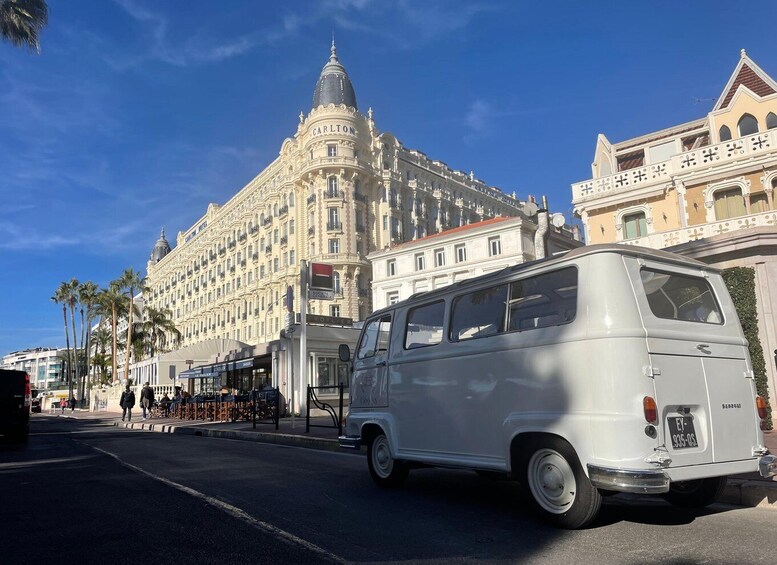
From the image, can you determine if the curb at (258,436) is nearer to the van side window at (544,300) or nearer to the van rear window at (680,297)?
the van side window at (544,300)

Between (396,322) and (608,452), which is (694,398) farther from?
(396,322)

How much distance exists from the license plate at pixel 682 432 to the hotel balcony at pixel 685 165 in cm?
1990

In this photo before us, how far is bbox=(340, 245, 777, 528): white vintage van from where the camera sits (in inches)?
185

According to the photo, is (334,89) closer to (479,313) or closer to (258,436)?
(258,436)

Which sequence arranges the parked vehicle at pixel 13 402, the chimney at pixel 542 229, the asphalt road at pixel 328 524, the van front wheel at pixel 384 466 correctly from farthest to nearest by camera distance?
the parked vehicle at pixel 13 402
the chimney at pixel 542 229
the van front wheel at pixel 384 466
the asphalt road at pixel 328 524

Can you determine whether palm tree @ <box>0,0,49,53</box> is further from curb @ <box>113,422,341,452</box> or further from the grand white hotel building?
the grand white hotel building

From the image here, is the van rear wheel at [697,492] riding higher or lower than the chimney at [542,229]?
lower

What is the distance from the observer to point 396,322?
761 cm

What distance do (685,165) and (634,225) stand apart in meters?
3.06

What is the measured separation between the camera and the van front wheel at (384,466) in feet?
24.0

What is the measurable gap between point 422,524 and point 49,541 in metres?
3.22

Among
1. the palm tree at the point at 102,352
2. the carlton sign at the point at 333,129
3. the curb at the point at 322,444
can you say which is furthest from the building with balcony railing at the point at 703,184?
the palm tree at the point at 102,352

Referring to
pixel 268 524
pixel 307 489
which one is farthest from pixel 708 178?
pixel 268 524

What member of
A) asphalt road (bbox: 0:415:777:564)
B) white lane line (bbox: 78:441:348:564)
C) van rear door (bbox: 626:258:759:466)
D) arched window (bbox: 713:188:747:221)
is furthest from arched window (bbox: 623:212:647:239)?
white lane line (bbox: 78:441:348:564)
